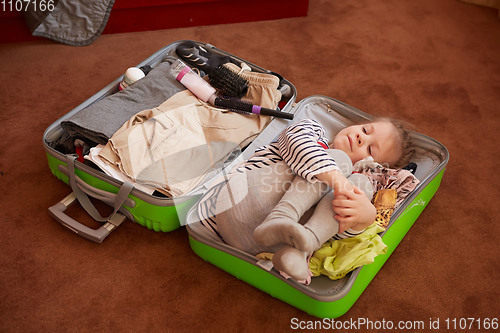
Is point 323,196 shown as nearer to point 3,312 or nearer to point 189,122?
point 189,122

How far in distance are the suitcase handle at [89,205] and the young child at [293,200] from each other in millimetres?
266

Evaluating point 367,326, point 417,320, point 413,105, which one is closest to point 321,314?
point 367,326

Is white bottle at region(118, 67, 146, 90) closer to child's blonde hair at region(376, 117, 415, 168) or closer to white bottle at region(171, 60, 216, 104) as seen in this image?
white bottle at region(171, 60, 216, 104)

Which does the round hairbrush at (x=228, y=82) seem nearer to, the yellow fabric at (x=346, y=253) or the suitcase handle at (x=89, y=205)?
the suitcase handle at (x=89, y=205)

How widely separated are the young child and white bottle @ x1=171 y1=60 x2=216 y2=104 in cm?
30

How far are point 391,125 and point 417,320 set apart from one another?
1.67 ft

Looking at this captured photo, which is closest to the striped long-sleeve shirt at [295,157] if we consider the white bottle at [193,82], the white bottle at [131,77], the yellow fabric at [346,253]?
the yellow fabric at [346,253]

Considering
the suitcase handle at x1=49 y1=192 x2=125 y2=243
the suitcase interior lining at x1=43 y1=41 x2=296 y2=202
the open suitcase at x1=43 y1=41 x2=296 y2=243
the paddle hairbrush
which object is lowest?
the suitcase handle at x1=49 y1=192 x2=125 y2=243

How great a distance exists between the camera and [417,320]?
1.20 meters

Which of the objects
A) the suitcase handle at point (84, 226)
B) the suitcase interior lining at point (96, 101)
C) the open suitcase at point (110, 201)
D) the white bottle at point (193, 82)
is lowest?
the suitcase handle at point (84, 226)

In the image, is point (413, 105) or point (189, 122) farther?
point (413, 105)

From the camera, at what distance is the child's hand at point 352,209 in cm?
109

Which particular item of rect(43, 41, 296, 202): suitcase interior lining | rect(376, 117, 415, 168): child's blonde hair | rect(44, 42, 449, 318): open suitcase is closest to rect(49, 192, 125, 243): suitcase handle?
rect(44, 42, 449, 318): open suitcase

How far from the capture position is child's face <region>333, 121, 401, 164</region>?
52.3 inches
